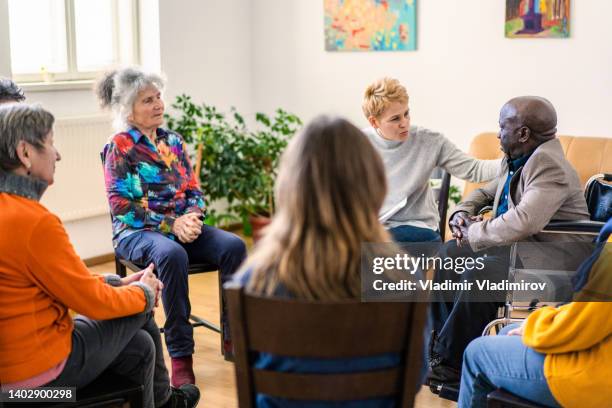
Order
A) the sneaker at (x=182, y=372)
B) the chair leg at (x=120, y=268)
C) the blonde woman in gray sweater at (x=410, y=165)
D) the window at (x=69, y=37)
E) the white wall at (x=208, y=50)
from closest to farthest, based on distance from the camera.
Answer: the sneaker at (x=182, y=372), the blonde woman in gray sweater at (x=410, y=165), the chair leg at (x=120, y=268), the window at (x=69, y=37), the white wall at (x=208, y=50)

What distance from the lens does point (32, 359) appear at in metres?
2.00

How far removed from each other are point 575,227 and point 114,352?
1.51m

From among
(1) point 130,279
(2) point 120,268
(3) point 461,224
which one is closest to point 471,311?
(3) point 461,224

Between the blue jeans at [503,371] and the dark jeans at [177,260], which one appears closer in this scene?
the blue jeans at [503,371]

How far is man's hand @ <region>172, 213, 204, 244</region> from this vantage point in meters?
3.20

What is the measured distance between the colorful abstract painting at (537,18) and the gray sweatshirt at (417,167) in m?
1.55

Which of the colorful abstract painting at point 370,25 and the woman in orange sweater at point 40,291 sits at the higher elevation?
the colorful abstract painting at point 370,25

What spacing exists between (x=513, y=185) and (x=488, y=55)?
2074 millimetres

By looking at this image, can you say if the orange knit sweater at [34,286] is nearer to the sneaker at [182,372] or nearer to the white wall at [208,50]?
the sneaker at [182,372]

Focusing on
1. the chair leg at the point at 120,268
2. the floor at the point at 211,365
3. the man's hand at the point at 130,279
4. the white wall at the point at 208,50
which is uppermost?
the white wall at the point at 208,50

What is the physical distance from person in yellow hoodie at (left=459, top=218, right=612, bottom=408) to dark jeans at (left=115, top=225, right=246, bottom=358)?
139 cm

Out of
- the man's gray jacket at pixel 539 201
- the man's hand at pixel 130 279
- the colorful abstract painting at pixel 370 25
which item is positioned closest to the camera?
the man's hand at pixel 130 279

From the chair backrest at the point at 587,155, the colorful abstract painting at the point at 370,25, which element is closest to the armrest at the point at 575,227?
the chair backrest at the point at 587,155

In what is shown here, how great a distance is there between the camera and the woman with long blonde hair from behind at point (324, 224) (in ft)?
4.81
